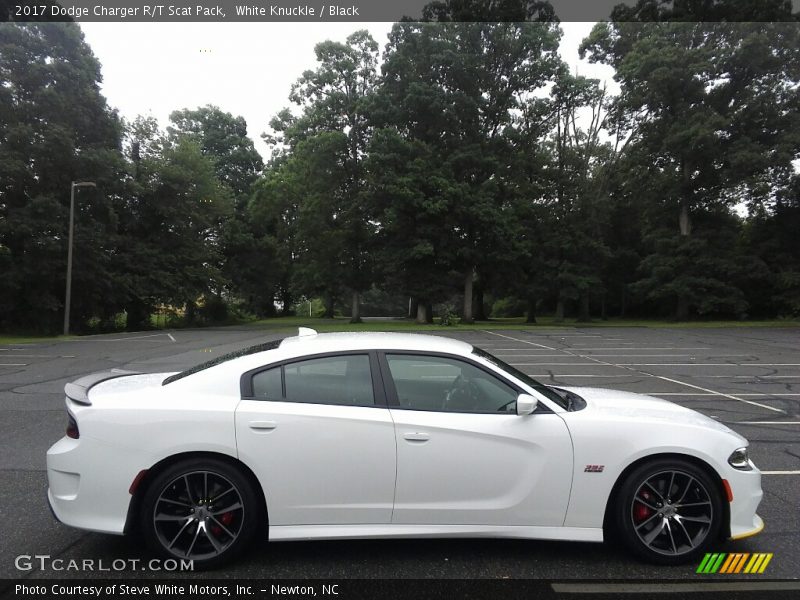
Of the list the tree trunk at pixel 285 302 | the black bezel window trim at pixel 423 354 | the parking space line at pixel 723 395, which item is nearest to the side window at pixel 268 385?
the black bezel window trim at pixel 423 354

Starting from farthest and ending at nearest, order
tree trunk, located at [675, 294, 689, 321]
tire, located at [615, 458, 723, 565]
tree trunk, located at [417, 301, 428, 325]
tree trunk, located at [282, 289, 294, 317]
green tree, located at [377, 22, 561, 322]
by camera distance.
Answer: tree trunk, located at [282, 289, 294, 317]
tree trunk, located at [675, 294, 689, 321]
tree trunk, located at [417, 301, 428, 325]
green tree, located at [377, 22, 561, 322]
tire, located at [615, 458, 723, 565]

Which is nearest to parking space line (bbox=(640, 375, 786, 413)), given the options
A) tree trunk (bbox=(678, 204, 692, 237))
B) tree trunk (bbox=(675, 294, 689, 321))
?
tree trunk (bbox=(675, 294, 689, 321))

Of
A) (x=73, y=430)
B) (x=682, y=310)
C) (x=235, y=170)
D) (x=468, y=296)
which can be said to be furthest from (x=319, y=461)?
(x=235, y=170)

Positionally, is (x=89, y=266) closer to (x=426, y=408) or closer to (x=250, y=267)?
(x=250, y=267)

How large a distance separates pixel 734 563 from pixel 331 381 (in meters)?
2.81

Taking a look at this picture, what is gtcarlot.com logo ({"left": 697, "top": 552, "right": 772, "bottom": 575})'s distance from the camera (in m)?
3.23

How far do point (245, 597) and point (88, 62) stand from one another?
3679 centimetres

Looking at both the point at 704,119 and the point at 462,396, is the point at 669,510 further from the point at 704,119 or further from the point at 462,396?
the point at 704,119

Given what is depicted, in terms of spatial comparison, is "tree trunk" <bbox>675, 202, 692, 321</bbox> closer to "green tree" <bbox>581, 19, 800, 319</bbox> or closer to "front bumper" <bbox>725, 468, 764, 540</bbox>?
"green tree" <bbox>581, 19, 800, 319</bbox>

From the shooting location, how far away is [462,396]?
142 inches

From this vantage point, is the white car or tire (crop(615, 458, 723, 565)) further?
tire (crop(615, 458, 723, 565))

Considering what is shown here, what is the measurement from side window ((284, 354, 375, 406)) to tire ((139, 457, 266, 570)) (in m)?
0.62

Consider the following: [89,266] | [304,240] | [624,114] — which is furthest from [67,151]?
[624,114]

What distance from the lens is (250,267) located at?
49781mm
